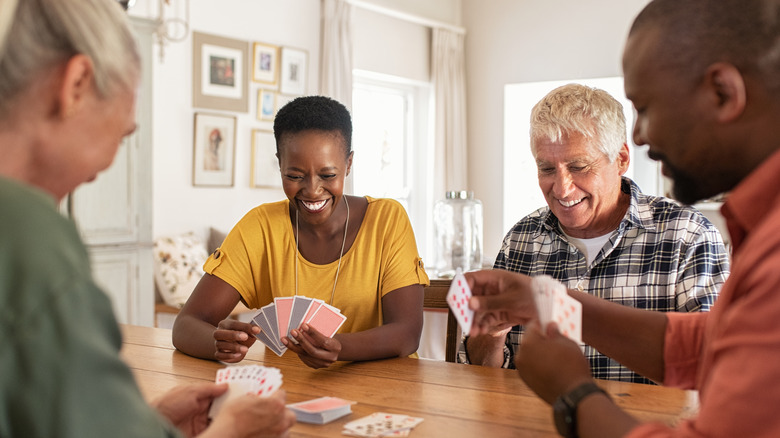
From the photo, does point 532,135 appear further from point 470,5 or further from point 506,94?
point 470,5

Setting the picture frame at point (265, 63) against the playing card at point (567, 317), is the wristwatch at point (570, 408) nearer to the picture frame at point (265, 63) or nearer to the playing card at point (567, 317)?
the playing card at point (567, 317)

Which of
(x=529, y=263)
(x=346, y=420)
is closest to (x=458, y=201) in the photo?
(x=529, y=263)

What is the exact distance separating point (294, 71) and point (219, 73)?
2.61ft

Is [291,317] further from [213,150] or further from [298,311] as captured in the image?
[213,150]

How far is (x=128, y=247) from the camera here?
15.1 ft

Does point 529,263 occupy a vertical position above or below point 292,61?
below

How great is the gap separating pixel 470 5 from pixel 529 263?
6.54 m

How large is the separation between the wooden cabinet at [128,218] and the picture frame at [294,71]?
195cm

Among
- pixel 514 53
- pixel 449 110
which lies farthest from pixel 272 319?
pixel 514 53

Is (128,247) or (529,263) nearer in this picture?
(529,263)

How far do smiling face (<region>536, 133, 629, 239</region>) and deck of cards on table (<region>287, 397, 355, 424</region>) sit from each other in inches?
41.4

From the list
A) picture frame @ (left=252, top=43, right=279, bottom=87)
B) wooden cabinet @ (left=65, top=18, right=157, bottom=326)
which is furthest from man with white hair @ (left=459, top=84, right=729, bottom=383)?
picture frame @ (left=252, top=43, right=279, bottom=87)

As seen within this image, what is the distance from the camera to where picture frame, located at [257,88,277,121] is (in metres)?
6.34

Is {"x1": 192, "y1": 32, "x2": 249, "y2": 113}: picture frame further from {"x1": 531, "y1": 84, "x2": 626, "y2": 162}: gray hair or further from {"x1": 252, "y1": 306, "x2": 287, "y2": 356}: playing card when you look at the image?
{"x1": 252, "y1": 306, "x2": 287, "y2": 356}: playing card
